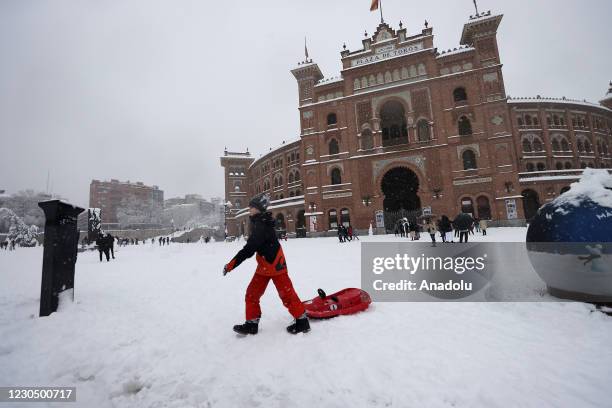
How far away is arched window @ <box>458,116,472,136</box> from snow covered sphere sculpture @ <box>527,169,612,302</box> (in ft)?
79.8

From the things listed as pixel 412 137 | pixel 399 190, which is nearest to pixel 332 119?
pixel 412 137

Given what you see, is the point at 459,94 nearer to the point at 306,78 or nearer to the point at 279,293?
the point at 306,78

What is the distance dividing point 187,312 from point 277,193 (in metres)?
38.0

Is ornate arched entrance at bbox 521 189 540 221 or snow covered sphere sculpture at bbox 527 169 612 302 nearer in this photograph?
snow covered sphere sculpture at bbox 527 169 612 302

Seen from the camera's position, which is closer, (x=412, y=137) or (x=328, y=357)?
(x=328, y=357)

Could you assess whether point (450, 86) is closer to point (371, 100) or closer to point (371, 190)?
point (371, 100)

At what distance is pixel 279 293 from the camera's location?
3.24 meters

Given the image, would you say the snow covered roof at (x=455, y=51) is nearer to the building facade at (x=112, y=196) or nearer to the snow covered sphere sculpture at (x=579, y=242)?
the snow covered sphere sculpture at (x=579, y=242)

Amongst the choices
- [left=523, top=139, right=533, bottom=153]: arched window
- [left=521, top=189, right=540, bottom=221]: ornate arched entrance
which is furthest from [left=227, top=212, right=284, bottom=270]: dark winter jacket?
[left=523, top=139, right=533, bottom=153]: arched window

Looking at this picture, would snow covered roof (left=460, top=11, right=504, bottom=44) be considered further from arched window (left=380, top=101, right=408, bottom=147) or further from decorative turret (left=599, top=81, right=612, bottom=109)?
decorative turret (left=599, top=81, right=612, bottom=109)

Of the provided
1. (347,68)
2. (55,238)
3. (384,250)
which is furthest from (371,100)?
(55,238)

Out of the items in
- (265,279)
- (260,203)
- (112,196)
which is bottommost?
(265,279)

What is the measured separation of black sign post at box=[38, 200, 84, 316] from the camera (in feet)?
14.0

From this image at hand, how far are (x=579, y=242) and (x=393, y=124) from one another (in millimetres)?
27426
